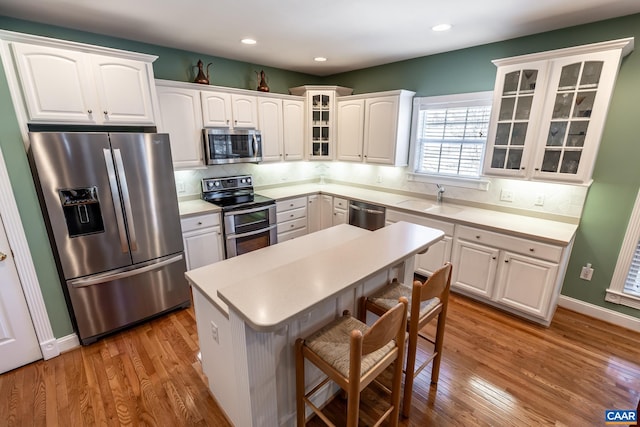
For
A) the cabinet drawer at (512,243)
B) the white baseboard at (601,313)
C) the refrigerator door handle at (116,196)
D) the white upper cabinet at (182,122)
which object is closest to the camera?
the refrigerator door handle at (116,196)

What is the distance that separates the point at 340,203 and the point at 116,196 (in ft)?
8.60

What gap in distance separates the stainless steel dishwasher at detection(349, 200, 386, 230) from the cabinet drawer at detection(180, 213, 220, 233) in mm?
1762

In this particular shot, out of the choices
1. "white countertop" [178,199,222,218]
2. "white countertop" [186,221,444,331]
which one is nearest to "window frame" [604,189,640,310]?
"white countertop" [186,221,444,331]

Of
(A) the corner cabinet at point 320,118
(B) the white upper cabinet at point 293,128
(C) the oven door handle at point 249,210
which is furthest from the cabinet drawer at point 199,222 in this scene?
(A) the corner cabinet at point 320,118

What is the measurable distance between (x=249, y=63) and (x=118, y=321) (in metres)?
3.30

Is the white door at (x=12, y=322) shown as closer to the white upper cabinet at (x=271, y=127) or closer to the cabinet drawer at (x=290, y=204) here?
the cabinet drawer at (x=290, y=204)

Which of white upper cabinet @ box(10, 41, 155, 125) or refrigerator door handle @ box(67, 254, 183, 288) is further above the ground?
white upper cabinet @ box(10, 41, 155, 125)

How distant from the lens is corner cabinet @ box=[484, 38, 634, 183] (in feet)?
7.27

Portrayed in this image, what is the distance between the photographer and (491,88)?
2990mm

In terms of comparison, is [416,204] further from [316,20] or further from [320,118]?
[316,20]

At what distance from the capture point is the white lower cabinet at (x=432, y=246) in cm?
305

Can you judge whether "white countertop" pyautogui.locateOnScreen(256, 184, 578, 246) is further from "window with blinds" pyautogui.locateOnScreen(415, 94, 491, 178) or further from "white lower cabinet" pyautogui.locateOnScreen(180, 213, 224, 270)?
"white lower cabinet" pyautogui.locateOnScreen(180, 213, 224, 270)

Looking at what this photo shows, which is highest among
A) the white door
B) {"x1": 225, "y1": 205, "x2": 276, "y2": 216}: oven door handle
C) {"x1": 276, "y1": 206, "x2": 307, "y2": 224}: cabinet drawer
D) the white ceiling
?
the white ceiling

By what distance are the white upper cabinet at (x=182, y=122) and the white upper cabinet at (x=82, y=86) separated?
0.44m
